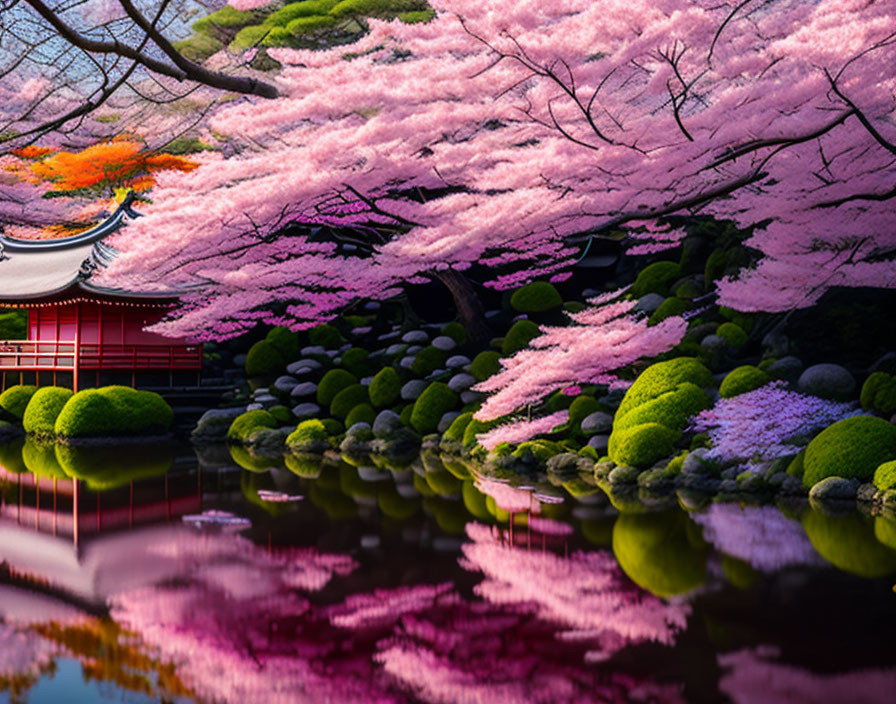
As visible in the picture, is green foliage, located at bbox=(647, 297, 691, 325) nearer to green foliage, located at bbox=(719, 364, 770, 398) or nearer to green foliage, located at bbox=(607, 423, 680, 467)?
green foliage, located at bbox=(719, 364, 770, 398)

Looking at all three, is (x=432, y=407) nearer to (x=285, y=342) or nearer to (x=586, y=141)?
(x=285, y=342)

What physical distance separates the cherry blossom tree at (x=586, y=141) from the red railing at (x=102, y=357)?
14.5 feet

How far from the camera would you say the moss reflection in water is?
37.2 feet

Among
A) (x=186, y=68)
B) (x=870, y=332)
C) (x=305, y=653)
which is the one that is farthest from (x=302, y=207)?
(x=305, y=653)

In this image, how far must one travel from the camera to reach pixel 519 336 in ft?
53.5

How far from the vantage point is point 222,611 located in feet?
16.8

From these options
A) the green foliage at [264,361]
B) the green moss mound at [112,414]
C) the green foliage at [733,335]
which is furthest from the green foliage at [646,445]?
the green foliage at [264,361]

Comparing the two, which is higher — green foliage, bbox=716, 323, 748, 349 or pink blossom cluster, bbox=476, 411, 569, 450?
green foliage, bbox=716, 323, 748, 349

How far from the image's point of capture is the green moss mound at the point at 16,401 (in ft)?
60.6

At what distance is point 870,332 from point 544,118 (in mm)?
5575

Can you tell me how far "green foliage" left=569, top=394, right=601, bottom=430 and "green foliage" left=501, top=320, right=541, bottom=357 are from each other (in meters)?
3.10

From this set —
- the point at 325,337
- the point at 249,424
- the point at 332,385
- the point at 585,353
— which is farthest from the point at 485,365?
the point at 325,337

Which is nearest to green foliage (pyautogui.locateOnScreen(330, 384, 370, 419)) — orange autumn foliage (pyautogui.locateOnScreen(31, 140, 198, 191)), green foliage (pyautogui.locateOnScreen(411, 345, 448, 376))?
green foliage (pyautogui.locateOnScreen(411, 345, 448, 376))

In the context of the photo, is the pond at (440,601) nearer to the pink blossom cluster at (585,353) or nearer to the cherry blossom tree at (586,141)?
the pink blossom cluster at (585,353)
